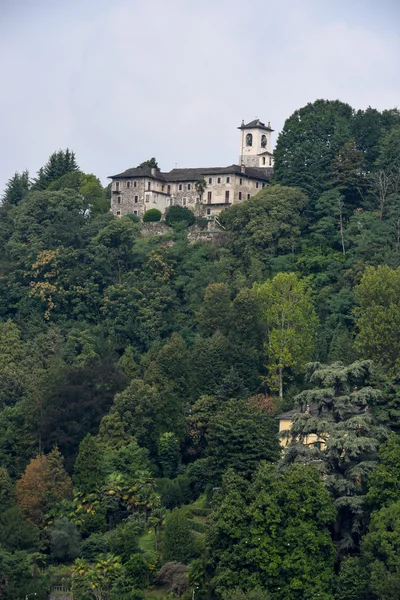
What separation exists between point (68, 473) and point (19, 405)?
6267 millimetres

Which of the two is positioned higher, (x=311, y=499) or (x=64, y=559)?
(x=311, y=499)

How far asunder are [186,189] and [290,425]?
129 ft

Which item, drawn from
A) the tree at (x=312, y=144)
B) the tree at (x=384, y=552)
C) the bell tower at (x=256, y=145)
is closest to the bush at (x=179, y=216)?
the tree at (x=312, y=144)

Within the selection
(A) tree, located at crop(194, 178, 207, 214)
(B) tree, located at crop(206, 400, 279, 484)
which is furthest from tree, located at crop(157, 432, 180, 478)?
(A) tree, located at crop(194, 178, 207, 214)

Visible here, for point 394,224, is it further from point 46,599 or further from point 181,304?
point 46,599

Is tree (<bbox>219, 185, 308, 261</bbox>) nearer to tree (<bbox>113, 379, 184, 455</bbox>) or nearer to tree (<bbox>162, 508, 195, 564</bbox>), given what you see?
tree (<bbox>113, 379, 184, 455</bbox>)

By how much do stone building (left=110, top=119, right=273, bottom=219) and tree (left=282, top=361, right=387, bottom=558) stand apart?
36105mm

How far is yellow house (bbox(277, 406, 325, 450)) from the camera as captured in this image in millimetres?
66438

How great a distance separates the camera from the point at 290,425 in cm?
6812

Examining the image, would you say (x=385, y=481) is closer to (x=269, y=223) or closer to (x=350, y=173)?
(x=269, y=223)

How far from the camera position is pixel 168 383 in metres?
78.6

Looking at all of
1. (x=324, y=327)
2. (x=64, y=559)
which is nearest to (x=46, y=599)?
(x=64, y=559)

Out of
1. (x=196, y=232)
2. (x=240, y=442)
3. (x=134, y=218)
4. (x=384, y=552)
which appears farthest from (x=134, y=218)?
(x=384, y=552)

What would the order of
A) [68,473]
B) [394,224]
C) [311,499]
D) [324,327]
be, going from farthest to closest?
[394,224], [324,327], [68,473], [311,499]
